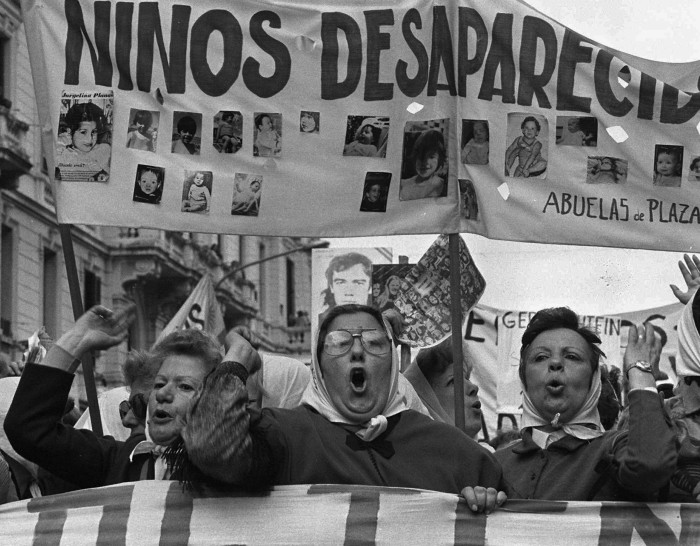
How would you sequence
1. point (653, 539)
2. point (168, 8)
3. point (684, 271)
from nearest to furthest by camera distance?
point (653, 539)
point (684, 271)
point (168, 8)

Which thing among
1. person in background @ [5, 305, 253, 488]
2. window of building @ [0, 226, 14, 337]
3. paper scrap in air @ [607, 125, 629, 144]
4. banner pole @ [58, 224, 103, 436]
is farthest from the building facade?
person in background @ [5, 305, 253, 488]

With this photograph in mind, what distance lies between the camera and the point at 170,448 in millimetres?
4461

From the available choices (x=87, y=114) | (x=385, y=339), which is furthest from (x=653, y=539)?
(x=87, y=114)

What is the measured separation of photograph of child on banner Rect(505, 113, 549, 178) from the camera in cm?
660

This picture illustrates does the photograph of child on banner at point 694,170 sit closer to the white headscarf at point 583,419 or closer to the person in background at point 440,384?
the person in background at point 440,384

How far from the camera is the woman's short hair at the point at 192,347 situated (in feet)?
17.1

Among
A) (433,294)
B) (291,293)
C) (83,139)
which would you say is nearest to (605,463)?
(83,139)

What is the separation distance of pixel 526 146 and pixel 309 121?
0.90 metres

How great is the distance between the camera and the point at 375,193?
6410mm

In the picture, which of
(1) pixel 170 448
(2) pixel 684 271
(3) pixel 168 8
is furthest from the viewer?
(3) pixel 168 8

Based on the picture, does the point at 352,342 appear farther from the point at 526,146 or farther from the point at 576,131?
the point at 576,131

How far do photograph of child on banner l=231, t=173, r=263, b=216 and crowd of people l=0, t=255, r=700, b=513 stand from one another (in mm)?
1030

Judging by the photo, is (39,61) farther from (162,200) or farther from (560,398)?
(560,398)

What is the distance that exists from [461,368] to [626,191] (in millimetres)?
1224
